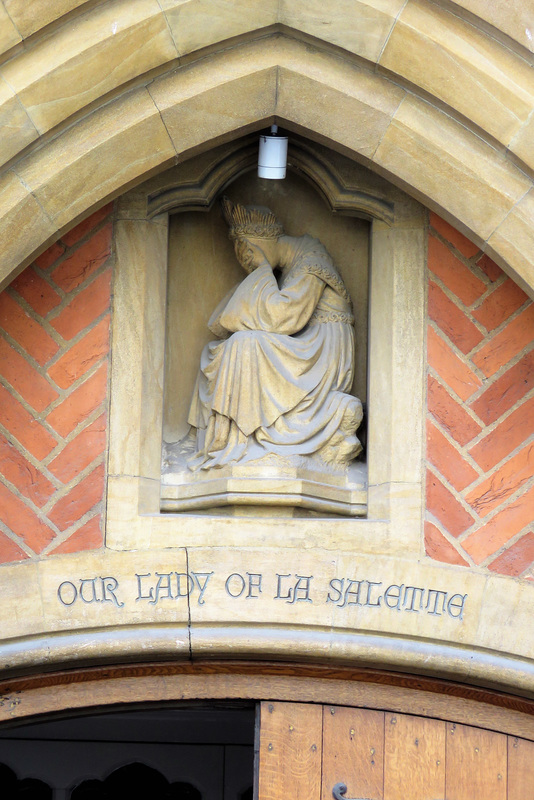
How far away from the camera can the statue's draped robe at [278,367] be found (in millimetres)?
4215

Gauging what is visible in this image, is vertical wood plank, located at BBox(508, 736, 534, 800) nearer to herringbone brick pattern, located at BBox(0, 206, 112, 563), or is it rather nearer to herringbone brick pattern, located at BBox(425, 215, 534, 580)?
herringbone brick pattern, located at BBox(425, 215, 534, 580)

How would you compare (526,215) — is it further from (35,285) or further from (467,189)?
(35,285)

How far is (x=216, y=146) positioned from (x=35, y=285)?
730mm

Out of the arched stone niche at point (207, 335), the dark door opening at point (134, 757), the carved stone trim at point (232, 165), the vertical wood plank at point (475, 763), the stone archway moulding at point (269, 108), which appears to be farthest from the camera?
the dark door opening at point (134, 757)

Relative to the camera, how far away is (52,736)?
6191 mm

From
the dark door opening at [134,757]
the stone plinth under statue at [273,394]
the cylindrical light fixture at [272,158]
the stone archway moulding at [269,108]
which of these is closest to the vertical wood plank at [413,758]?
the stone plinth under statue at [273,394]

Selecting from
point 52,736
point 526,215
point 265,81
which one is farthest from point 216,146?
point 52,736

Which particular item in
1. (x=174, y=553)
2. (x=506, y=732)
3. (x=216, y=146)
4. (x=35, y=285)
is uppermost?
(x=216, y=146)

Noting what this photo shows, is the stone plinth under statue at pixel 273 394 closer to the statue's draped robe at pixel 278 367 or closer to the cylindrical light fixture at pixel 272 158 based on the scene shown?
the statue's draped robe at pixel 278 367

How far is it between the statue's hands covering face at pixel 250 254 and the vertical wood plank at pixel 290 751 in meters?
1.42

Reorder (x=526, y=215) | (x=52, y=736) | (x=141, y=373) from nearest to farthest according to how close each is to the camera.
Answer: (x=526, y=215)
(x=141, y=373)
(x=52, y=736)

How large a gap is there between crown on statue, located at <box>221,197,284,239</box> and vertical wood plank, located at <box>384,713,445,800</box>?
1608 millimetres

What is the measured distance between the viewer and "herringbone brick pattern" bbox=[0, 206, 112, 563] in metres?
4.08

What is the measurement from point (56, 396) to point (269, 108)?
1112 mm
